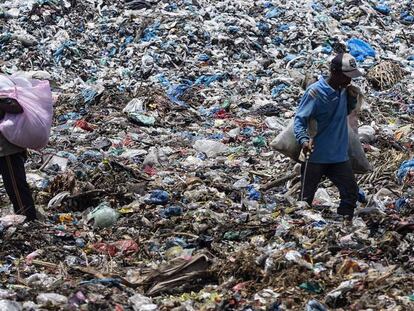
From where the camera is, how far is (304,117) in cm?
545

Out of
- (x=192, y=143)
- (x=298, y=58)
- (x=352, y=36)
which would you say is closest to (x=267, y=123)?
(x=192, y=143)

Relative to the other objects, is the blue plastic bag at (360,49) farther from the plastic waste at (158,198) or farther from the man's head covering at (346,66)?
the man's head covering at (346,66)

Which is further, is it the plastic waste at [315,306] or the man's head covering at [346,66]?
the man's head covering at [346,66]

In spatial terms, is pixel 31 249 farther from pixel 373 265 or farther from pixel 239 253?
pixel 373 265

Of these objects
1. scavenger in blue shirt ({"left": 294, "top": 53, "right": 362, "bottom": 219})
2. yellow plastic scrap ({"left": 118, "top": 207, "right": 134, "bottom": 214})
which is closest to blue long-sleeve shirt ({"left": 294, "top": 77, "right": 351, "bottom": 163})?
scavenger in blue shirt ({"left": 294, "top": 53, "right": 362, "bottom": 219})

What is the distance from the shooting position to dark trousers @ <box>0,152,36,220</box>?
17.8ft

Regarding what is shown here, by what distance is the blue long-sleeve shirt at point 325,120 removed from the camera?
5.41 meters

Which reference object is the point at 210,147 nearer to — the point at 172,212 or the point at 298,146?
the point at 172,212

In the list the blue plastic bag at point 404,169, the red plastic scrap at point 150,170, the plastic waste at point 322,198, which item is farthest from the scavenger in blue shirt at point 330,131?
the red plastic scrap at point 150,170

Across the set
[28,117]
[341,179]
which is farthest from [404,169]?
[28,117]

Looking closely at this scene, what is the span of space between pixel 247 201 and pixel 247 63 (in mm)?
5758

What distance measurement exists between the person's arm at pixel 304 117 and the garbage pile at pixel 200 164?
0.55m

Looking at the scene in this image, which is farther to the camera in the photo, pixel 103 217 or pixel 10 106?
pixel 103 217

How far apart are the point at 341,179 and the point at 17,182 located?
216cm
